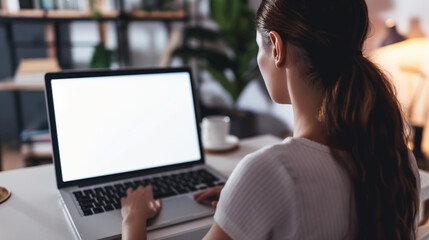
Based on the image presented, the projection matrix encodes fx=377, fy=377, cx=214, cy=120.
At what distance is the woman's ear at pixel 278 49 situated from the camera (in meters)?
0.59

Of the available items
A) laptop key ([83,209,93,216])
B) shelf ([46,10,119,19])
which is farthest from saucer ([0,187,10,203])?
shelf ([46,10,119,19])

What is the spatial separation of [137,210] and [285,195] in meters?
0.34

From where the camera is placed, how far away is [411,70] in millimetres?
1913

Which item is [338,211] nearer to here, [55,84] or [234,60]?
[55,84]

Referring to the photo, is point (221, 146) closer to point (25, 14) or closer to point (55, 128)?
point (55, 128)

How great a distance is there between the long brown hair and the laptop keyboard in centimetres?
42

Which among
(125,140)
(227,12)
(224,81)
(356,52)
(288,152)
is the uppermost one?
(227,12)

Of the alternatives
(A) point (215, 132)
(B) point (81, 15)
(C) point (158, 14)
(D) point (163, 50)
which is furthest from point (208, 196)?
(D) point (163, 50)

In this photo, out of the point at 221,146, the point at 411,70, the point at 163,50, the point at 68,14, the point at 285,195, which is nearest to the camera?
the point at 285,195

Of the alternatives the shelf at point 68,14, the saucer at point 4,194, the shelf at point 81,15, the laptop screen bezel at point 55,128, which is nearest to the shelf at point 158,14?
the shelf at point 81,15

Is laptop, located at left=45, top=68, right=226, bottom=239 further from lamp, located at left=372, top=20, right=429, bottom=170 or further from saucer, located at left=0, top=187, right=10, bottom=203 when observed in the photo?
lamp, located at left=372, top=20, right=429, bottom=170

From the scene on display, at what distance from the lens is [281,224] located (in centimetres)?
52

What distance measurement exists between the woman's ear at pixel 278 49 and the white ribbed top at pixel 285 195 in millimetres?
142

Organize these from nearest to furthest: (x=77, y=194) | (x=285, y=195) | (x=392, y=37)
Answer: (x=285, y=195) < (x=77, y=194) < (x=392, y=37)
